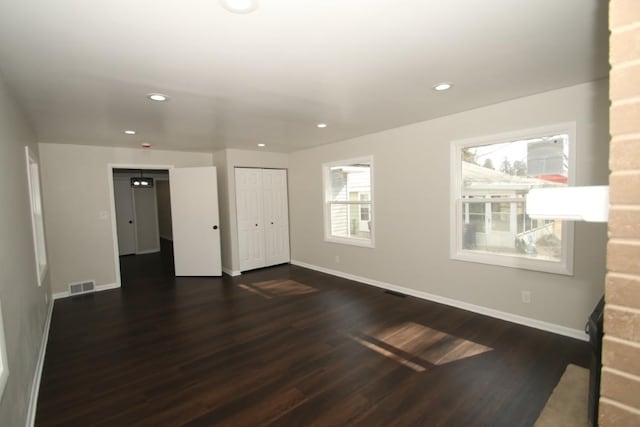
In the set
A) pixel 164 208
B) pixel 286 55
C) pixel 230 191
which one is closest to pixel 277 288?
pixel 230 191

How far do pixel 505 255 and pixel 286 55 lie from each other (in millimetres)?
3020

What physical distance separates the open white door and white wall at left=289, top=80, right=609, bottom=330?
180 cm

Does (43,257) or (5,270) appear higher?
(5,270)

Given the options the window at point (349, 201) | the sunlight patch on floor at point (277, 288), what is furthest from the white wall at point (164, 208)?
the window at point (349, 201)

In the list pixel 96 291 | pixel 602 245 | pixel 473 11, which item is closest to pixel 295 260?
pixel 96 291

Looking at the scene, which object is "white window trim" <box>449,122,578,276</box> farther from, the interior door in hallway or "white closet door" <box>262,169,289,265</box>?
the interior door in hallway

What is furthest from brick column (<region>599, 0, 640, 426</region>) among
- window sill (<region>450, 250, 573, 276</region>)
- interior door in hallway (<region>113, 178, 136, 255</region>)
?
interior door in hallway (<region>113, 178, 136, 255</region>)

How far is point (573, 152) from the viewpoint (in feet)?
9.07

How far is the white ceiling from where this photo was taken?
5.06 feet

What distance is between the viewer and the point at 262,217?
5941 millimetres

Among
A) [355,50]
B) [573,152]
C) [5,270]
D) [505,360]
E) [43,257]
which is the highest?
[355,50]

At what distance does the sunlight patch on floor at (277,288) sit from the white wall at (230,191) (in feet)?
2.82

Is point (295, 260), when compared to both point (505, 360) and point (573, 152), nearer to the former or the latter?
point (505, 360)

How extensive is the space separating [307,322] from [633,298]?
9.98ft
